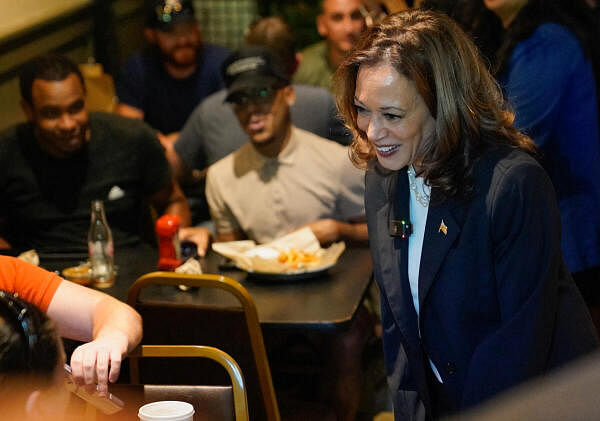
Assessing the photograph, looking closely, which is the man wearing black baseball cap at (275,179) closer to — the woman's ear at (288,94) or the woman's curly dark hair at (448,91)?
the woman's ear at (288,94)

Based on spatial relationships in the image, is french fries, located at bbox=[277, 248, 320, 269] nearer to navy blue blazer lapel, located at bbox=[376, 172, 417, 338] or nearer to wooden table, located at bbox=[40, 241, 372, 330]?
wooden table, located at bbox=[40, 241, 372, 330]

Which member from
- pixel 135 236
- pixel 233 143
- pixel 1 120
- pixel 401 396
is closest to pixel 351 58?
pixel 401 396

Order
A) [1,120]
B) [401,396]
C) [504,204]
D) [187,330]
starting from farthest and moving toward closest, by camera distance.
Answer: [1,120] → [187,330] → [401,396] → [504,204]

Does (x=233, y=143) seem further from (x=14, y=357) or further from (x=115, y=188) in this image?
(x=14, y=357)

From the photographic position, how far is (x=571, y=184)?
283 cm

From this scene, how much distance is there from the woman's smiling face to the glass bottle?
1410 mm

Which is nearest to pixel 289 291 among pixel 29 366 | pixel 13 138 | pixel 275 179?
pixel 275 179

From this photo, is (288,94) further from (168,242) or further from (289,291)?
(289,291)

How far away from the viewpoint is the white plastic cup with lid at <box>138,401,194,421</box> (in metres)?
1.56

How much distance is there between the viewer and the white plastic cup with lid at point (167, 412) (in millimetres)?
1563

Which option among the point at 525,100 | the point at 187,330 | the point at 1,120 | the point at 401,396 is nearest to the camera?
the point at 401,396

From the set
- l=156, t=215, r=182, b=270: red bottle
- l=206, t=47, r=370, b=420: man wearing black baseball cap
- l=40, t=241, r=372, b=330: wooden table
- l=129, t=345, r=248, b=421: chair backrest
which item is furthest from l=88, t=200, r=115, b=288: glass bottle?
l=129, t=345, r=248, b=421: chair backrest

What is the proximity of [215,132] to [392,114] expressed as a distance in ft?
7.69

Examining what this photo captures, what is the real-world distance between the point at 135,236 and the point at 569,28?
1.91m
